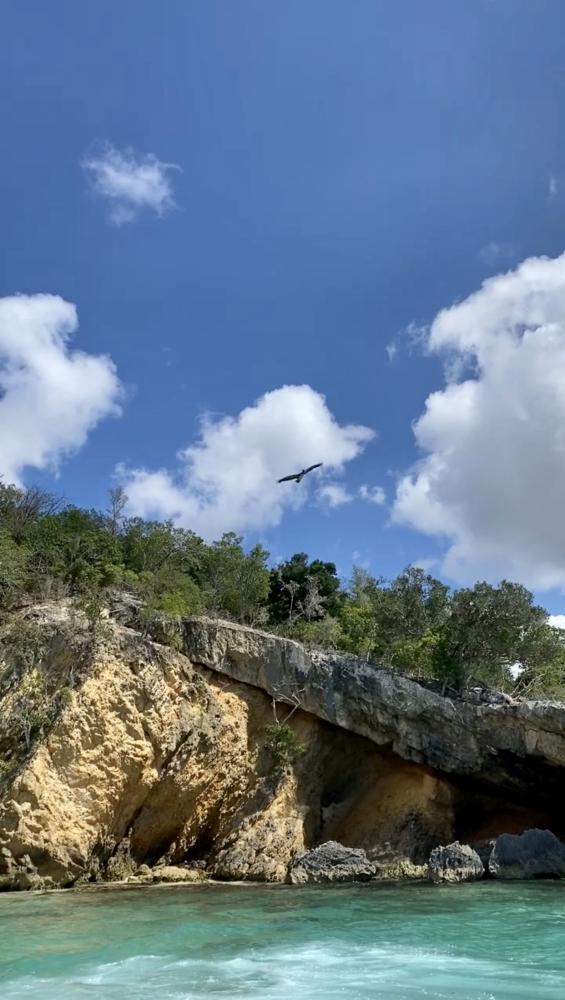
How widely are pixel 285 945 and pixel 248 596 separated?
1879 centimetres

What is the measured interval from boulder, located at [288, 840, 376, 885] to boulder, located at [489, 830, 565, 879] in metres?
3.47

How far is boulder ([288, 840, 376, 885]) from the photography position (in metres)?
20.1

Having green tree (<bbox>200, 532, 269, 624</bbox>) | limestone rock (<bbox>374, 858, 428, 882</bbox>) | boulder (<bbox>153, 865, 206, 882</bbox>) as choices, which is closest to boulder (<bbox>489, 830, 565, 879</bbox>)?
limestone rock (<bbox>374, 858, 428, 882</bbox>)

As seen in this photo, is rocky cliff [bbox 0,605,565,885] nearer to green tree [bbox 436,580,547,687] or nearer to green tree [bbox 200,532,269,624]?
green tree [bbox 436,580,547,687]

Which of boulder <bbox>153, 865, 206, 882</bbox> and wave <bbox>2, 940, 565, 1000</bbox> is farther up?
boulder <bbox>153, 865, 206, 882</bbox>

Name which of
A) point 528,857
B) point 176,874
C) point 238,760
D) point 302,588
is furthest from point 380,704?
point 302,588

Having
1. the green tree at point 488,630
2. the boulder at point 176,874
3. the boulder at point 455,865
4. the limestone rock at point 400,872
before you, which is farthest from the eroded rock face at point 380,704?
the boulder at point 176,874

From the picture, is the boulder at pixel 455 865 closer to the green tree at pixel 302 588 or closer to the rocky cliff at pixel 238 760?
the rocky cliff at pixel 238 760

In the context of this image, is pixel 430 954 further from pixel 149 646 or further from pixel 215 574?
pixel 215 574

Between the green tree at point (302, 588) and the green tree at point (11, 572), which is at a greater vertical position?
the green tree at point (302, 588)

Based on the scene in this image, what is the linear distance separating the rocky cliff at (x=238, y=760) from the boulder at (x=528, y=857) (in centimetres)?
259

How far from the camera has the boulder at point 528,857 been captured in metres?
20.4

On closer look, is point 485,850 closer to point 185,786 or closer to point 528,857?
point 528,857

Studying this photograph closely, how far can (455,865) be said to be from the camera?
2017cm
